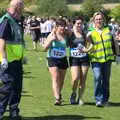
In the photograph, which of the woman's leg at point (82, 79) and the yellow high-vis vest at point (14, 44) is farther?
the woman's leg at point (82, 79)

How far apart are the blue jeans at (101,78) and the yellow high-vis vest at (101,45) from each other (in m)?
0.12

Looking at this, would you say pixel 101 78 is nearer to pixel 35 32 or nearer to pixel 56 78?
pixel 56 78

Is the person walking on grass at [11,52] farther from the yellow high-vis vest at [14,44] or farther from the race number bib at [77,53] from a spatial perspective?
the race number bib at [77,53]

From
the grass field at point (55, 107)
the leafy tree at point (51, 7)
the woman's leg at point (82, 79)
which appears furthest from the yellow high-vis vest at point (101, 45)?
the leafy tree at point (51, 7)

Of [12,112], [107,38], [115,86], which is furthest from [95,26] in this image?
[115,86]

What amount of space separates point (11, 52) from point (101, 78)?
2.86 meters

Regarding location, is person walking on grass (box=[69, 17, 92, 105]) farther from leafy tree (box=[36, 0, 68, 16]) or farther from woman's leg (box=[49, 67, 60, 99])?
leafy tree (box=[36, 0, 68, 16])

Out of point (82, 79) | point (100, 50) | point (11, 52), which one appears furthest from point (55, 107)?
point (11, 52)

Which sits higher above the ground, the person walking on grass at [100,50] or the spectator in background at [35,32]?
the person walking on grass at [100,50]

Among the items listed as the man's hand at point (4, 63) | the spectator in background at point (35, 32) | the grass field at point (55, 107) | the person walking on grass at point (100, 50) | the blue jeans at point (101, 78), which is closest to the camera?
the man's hand at point (4, 63)

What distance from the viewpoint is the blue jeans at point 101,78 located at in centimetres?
1200

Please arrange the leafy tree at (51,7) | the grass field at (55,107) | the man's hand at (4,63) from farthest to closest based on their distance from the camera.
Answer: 1. the leafy tree at (51,7)
2. the grass field at (55,107)
3. the man's hand at (4,63)

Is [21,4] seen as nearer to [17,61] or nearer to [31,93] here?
[17,61]

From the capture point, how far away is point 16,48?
981 cm
